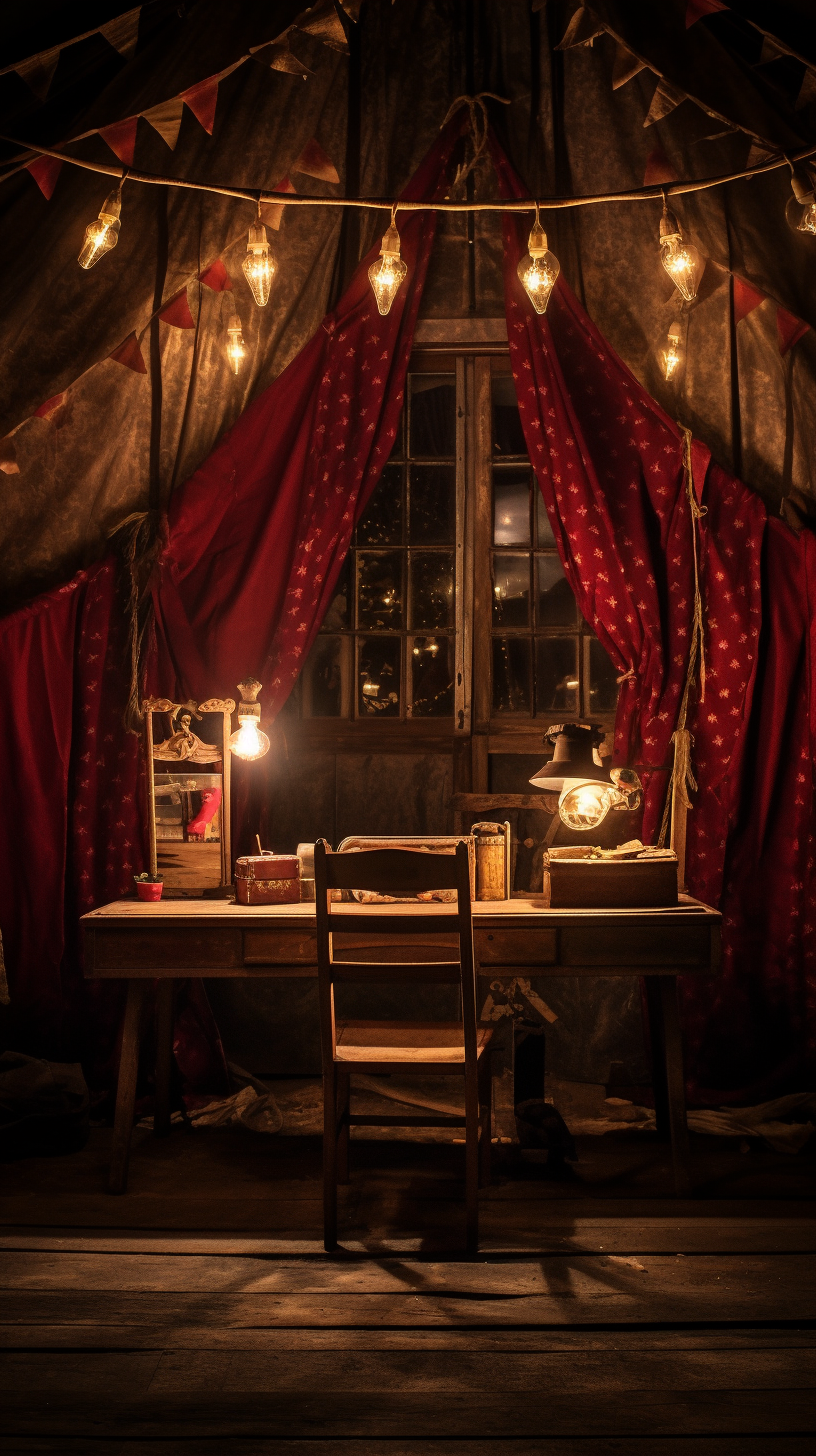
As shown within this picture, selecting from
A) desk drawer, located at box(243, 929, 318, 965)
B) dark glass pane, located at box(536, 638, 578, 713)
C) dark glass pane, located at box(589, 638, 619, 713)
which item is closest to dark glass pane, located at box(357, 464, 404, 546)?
dark glass pane, located at box(536, 638, 578, 713)

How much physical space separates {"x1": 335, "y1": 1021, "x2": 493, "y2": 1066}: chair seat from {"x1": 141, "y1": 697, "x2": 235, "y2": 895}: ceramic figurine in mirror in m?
0.73

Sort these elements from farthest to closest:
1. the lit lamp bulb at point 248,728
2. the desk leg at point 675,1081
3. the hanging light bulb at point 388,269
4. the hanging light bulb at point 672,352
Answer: the hanging light bulb at point 672,352 < the lit lamp bulb at point 248,728 < the desk leg at point 675,1081 < the hanging light bulb at point 388,269

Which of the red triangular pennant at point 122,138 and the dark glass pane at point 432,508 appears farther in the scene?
the dark glass pane at point 432,508

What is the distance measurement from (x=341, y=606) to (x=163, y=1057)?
1.92 m

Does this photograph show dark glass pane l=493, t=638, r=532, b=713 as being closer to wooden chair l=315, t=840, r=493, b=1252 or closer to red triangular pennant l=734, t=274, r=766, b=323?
red triangular pennant l=734, t=274, r=766, b=323

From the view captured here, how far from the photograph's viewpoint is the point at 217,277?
421cm

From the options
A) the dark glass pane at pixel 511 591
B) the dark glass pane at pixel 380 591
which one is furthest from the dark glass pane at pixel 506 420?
the dark glass pane at pixel 380 591

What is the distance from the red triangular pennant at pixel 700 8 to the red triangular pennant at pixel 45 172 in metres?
1.96

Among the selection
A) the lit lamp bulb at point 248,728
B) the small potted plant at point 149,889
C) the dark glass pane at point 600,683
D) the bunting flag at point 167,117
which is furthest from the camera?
the dark glass pane at point 600,683

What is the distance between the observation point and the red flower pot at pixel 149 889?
3664 millimetres

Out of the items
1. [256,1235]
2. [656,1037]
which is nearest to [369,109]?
[656,1037]

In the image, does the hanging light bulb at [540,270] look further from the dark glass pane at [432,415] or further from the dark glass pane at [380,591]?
the dark glass pane at [380,591]

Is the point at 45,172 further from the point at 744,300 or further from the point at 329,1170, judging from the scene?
the point at 329,1170

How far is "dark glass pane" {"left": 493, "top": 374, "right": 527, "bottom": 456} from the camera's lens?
4.63m
